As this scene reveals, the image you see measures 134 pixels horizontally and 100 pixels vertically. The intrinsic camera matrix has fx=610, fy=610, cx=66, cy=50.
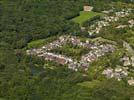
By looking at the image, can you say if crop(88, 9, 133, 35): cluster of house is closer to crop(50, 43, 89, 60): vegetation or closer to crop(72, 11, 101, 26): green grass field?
crop(72, 11, 101, 26): green grass field

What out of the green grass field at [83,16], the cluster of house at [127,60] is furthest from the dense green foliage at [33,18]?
the cluster of house at [127,60]

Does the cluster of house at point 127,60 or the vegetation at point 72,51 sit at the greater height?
the cluster of house at point 127,60

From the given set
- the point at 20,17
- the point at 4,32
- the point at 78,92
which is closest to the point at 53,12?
the point at 20,17

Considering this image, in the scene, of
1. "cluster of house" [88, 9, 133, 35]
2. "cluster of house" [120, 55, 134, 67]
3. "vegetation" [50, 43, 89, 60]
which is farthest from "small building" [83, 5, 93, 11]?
"cluster of house" [120, 55, 134, 67]

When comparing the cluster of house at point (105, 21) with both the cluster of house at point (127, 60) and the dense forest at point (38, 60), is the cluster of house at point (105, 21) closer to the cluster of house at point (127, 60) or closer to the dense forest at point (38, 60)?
the dense forest at point (38, 60)

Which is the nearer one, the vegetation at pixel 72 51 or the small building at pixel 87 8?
the vegetation at pixel 72 51

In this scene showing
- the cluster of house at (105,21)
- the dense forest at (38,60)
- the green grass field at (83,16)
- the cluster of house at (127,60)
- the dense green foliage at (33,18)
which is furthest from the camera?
the green grass field at (83,16)

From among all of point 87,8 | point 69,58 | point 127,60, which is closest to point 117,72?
point 127,60
